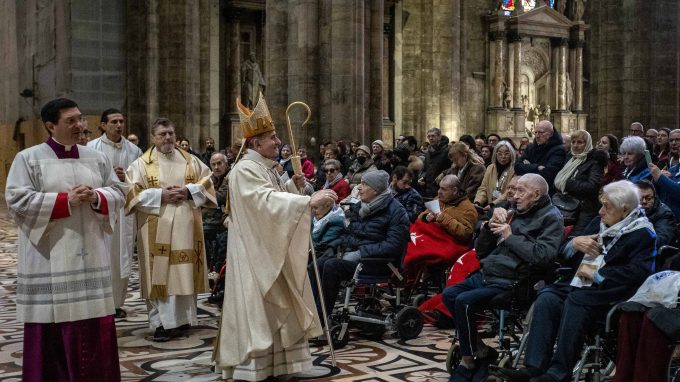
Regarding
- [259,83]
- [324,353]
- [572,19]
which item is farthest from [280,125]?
[572,19]

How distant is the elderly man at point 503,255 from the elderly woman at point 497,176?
3253mm

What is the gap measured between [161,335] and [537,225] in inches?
138

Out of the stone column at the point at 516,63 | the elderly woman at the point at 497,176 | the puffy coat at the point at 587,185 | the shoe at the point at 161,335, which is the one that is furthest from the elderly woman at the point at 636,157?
the stone column at the point at 516,63

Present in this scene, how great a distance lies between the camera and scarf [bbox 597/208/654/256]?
224 inches

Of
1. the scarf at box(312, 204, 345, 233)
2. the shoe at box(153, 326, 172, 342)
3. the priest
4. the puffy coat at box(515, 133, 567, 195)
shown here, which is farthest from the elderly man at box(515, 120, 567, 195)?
the priest

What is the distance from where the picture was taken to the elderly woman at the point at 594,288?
5590 millimetres

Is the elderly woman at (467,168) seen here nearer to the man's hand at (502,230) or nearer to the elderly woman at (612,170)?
the elderly woman at (612,170)

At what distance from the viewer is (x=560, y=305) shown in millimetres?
5816

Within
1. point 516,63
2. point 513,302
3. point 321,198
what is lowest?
point 513,302

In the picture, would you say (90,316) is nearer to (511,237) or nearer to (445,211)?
(511,237)

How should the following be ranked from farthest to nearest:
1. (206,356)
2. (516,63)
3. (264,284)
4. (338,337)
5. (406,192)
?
(516,63) < (406,192) < (338,337) < (206,356) < (264,284)

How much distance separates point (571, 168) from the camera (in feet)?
29.0

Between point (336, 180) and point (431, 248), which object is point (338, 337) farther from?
point (336, 180)

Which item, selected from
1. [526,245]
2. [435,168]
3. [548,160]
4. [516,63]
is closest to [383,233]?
[526,245]
